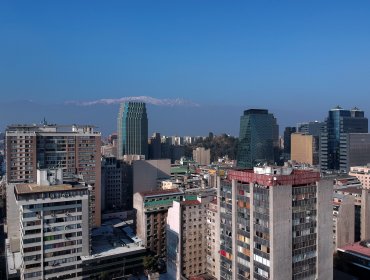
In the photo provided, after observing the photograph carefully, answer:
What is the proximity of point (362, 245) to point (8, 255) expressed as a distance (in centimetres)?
4015

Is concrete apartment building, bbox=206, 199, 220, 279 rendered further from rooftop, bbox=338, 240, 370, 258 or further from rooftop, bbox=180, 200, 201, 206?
rooftop, bbox=338, 240, 370, 258

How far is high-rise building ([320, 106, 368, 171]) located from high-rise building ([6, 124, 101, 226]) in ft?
215

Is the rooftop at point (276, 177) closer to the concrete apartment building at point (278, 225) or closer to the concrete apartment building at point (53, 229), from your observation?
the concrete apartment building at point (278, 225)

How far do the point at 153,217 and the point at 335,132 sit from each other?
74.3 meters

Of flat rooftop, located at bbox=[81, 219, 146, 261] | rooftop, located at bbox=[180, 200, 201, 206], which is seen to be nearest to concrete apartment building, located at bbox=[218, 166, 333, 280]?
rooftop, located at bbox=[180, 200, 201, 206]

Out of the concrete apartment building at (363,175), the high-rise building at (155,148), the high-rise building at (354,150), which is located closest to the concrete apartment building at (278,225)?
the concrete apartment building at (363,175)

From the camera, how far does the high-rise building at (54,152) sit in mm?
53094

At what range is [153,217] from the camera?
45.2m

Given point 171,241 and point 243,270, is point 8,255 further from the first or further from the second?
point 243,270

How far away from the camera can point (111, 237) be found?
155ft

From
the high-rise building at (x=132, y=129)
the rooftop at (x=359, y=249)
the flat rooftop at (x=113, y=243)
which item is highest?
the high-rise building at (x=132, y=129)

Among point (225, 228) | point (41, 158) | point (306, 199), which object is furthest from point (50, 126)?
point (306, 199)

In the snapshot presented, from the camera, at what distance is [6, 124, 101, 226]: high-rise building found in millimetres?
53094

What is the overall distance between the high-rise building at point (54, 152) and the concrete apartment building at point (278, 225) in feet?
98.6
